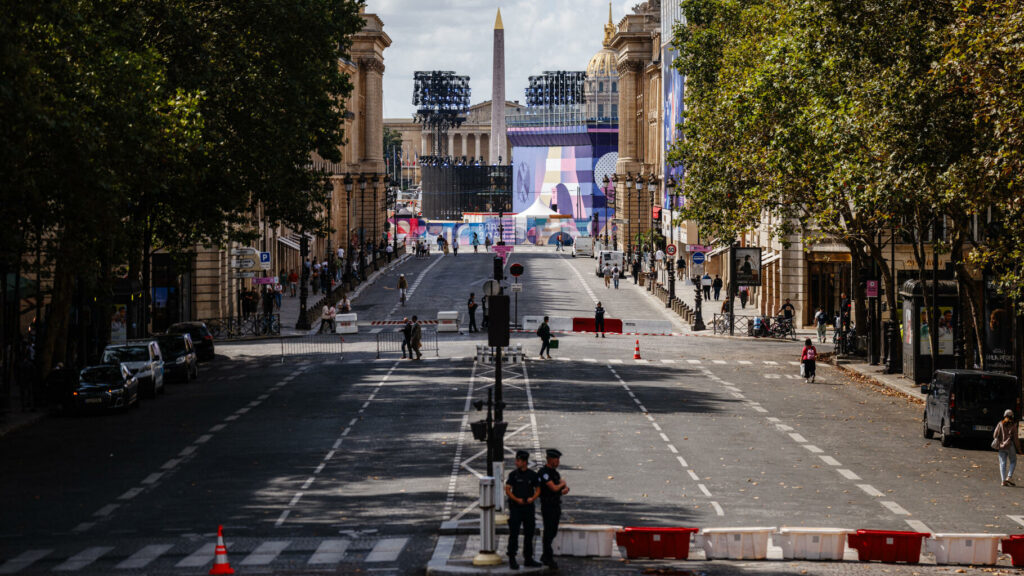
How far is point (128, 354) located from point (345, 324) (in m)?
23.3

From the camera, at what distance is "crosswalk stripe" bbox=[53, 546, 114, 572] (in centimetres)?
1872

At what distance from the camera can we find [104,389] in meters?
36.6

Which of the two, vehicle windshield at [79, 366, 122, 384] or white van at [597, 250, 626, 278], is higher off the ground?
white van at [597, 250, 626, 278]

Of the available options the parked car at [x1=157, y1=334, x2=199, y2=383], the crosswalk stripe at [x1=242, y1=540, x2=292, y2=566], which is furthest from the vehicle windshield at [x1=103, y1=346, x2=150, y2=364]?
the crosswalk stripe at [x1=242, y1=540, x2=292, y2=566]

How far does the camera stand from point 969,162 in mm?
30312

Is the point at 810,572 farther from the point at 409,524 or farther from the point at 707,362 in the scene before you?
the point at 707,362

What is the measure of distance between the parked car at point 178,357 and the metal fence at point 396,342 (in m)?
8.74

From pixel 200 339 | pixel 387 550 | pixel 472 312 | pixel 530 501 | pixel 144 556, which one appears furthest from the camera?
pixel 472 312

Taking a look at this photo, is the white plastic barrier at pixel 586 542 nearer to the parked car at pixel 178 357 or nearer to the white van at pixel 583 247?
the parked car at pixel 178 357

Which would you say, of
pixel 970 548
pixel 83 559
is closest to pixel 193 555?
pixel 83 559

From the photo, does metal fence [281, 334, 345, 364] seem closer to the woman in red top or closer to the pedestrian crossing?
the woman in red top

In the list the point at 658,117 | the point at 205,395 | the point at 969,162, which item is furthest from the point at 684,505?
the point at 658,117

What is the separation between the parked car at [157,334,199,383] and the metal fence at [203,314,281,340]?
16.7m

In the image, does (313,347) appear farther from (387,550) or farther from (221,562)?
(221,562)
